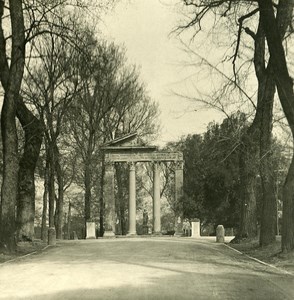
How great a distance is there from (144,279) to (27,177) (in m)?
14.6

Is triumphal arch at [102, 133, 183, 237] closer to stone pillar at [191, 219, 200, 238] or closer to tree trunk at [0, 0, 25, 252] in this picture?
stone pillar at [191, 219, 200, 238]

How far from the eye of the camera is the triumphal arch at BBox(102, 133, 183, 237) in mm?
41062

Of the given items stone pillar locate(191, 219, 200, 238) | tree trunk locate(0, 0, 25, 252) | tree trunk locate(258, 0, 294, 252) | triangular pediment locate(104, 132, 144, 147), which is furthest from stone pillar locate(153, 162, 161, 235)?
tree trunk locate(258, 0, 294, 252)

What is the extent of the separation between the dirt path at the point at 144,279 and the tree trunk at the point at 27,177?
356 inches

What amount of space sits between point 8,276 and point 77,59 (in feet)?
71.6

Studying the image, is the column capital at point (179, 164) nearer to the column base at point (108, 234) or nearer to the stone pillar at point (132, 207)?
the stone pillar at point (132, 207)

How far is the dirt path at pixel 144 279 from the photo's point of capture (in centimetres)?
954

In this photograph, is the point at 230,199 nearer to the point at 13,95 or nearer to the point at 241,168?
the point at 241,168

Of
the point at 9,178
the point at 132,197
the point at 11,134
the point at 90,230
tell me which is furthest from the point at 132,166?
the point at 9,178

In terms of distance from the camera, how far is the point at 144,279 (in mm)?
11133

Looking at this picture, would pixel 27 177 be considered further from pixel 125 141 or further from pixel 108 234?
pixel 125 141

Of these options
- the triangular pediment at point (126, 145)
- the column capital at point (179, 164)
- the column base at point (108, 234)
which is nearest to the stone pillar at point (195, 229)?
the column capital at point (179, 164)

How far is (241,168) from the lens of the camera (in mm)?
24656

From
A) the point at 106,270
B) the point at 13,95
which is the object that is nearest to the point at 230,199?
the point at 13,95
